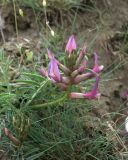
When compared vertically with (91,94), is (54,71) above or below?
above

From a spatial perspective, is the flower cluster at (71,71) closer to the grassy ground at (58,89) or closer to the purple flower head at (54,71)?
the purple flower head at (54,71)

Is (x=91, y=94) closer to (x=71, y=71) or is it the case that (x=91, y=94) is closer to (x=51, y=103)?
(x=71, y=71)

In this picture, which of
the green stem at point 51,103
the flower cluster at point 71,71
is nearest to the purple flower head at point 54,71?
the flower cluster at point 71,71

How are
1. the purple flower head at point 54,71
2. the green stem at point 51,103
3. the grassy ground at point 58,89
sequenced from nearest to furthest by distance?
the purple flower head at point 54,71, the green stem at point 51,103, the grassy ground at point 58,89

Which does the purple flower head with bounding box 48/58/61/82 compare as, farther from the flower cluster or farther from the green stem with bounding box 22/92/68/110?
the green stem with bounding box 22/92/68/110

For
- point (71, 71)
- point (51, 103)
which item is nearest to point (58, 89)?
point (51, 103)

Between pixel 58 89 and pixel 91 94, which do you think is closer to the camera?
pixel 91 94

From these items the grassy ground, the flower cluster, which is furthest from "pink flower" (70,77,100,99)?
the grassy ground

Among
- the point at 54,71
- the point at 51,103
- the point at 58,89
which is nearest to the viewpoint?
the point at 54,71
